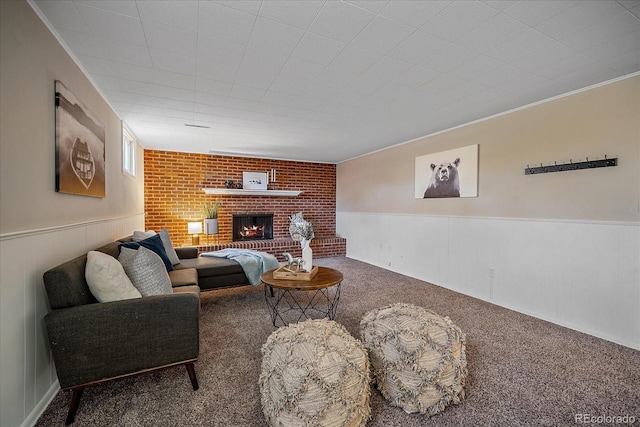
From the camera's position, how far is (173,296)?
1633 millimetres

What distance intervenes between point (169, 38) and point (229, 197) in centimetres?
415

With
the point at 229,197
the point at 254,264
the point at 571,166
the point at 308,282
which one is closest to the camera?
the point at 308,282

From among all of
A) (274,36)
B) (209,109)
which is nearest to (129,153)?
(209,109)

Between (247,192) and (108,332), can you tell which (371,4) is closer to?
(108,332)

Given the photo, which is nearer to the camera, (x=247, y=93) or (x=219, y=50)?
(x=219, y=50)

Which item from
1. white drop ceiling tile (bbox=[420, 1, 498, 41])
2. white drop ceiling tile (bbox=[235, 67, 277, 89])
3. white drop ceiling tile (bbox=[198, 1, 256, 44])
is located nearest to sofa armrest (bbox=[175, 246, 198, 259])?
white drop ceiling tile (bbox=[235, 67, 277, 89])

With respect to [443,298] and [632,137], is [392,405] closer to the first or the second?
[443,298]

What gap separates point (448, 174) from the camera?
385 centimetres

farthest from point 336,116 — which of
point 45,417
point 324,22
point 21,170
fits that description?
point 45,417

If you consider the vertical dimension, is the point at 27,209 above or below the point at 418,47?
below

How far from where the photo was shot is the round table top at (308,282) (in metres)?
2.34

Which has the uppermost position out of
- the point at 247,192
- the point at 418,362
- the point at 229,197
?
the point at 247,192

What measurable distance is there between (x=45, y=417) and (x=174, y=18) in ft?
7.77

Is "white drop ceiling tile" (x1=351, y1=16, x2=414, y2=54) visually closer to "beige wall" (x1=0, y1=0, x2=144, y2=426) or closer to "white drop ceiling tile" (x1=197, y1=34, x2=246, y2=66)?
"white drop ceiling tile" (x1=197, y1=34, x2=246, y2=66)
